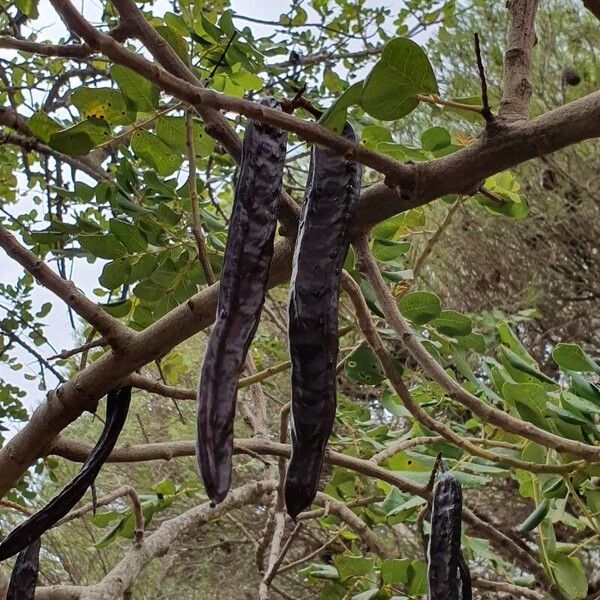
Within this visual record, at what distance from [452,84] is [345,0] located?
1.31m

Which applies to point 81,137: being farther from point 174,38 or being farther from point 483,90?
point 483,90

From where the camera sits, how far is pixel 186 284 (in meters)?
0.97

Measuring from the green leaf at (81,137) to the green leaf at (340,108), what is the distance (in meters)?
0.29

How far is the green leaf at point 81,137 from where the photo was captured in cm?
73

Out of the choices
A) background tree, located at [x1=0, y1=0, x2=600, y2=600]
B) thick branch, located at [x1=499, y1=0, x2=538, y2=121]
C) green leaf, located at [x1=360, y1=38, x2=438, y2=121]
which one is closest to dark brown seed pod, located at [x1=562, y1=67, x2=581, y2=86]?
background tree, located at [x1=0, y1=0, x2=600, y2=600]

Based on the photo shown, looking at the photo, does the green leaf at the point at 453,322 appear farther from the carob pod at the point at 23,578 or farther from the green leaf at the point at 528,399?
the carob pod at the point at 23,578

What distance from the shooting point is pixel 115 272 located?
3.14ft

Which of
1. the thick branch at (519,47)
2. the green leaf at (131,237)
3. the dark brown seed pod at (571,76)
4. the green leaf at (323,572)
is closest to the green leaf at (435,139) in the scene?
the thick branch at (519,47)

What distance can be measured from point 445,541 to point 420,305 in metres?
0.26

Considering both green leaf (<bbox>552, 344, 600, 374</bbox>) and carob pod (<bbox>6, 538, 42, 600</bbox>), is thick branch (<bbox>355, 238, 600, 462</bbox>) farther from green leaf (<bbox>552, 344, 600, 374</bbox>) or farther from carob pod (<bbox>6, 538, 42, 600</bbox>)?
carob pod (<bbox>6, 538, 42, 600</bbox>)

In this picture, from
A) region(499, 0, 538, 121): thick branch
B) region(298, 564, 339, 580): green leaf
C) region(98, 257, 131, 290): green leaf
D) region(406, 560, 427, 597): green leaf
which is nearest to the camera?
region(499, 0, 538, 121): thick branch

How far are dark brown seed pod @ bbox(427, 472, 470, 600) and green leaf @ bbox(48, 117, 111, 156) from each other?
1.54 ft

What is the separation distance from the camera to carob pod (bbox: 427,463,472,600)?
29.7 inches

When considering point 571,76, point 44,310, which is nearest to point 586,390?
point 44,310
